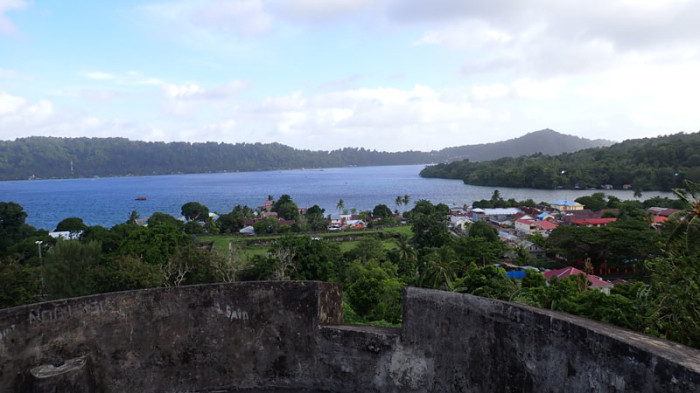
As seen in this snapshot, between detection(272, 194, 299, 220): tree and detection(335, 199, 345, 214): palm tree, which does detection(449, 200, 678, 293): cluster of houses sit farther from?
detection(272, 194, 299, 220): tree

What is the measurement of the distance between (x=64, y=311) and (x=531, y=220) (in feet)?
171

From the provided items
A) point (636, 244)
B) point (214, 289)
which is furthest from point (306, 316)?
point (636, 244)

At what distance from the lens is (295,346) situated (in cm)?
661

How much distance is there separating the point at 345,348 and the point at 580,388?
3.02 meters

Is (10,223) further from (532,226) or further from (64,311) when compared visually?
(532,226)

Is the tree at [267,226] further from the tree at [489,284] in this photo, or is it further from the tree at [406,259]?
the tree at [489,284]

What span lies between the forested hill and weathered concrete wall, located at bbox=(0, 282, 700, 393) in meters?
94.5

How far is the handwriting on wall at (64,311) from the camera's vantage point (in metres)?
5.92

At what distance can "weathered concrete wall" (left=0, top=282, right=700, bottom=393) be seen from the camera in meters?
4.37

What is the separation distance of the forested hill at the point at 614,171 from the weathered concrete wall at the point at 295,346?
310 feet

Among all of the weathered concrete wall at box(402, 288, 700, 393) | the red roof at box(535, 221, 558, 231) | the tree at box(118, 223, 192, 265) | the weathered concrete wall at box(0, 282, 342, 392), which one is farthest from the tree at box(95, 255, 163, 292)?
the red roof at box(535, 221, 558, 231)

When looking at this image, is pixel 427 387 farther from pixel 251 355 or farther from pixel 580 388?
pixel 251 355

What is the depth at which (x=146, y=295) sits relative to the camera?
6.57m

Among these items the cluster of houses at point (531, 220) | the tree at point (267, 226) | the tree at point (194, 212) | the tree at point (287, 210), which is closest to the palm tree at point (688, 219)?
the cluster of houses at point (531, 220)
